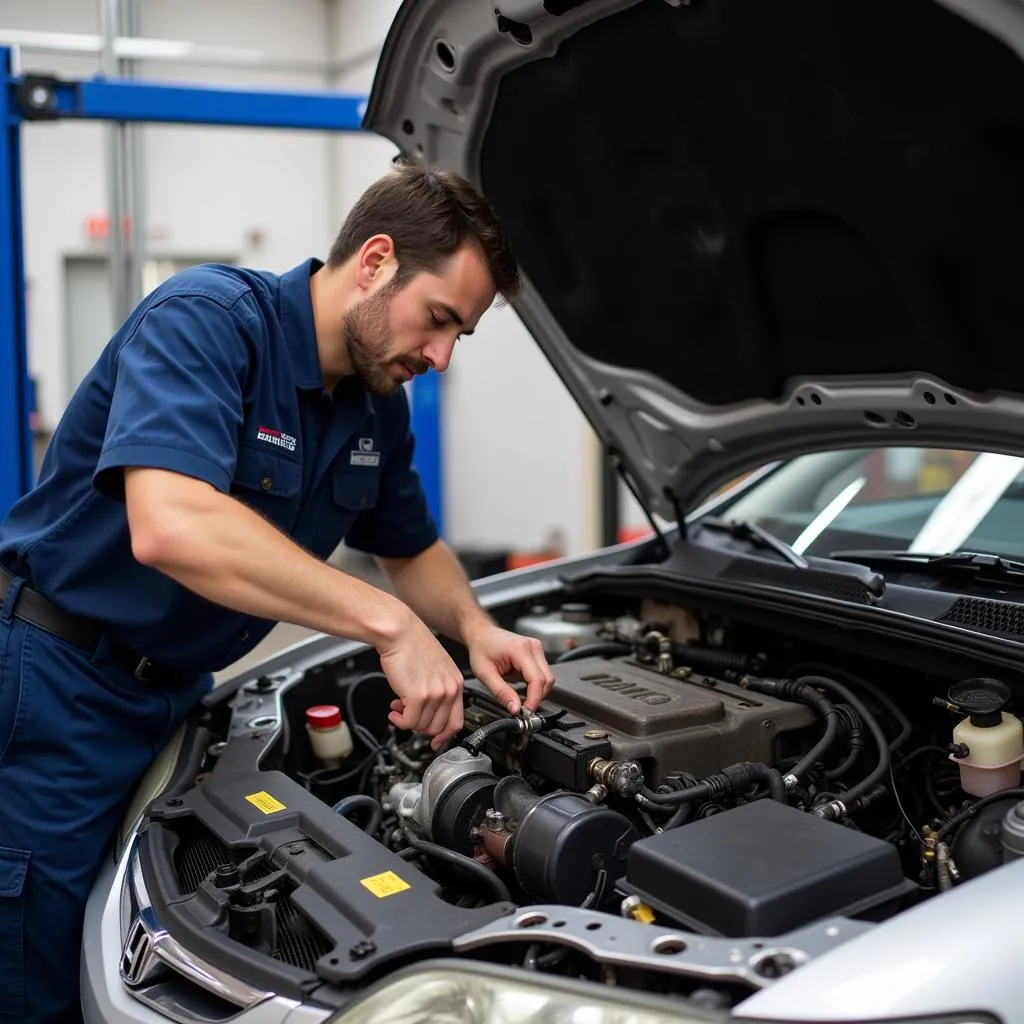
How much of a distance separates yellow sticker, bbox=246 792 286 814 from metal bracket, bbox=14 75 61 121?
2.94 meters

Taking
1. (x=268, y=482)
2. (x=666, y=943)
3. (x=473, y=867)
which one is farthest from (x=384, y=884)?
(x=268, y=482)

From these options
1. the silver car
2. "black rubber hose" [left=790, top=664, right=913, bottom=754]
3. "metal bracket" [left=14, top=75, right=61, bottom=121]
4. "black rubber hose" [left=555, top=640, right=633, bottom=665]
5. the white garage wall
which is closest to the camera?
the silver car

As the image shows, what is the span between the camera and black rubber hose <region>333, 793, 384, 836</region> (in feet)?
5.25

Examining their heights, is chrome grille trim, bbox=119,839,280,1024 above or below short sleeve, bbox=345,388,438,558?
below

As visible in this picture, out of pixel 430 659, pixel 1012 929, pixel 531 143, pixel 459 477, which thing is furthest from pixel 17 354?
pixel 459 477

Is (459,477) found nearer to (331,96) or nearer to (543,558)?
(543,558)

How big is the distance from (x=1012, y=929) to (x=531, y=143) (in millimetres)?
1429

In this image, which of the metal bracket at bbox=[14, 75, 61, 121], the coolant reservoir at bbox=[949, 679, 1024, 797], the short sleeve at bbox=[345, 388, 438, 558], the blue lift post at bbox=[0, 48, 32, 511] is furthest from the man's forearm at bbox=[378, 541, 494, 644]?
the metal bracket at bbox=[14, 75, 61, 121]

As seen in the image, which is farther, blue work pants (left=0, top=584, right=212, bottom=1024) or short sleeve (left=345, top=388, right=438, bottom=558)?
short sleeve (left=345, top=388, right=438, bottom=558)

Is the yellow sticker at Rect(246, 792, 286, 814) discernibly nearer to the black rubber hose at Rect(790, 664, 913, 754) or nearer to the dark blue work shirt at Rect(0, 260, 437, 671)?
the dark blue work shirt at Rect(0, 260, 437, 671)

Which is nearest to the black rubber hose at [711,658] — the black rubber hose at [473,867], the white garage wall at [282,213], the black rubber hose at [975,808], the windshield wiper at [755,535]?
the windshield wiper at [755,535]

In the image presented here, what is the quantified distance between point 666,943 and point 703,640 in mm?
1076

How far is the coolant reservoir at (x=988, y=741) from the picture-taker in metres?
1.41

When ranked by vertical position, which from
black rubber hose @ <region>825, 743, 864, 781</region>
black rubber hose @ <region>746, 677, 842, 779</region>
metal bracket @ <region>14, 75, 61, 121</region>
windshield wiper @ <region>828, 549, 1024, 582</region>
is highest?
metal bracket @ <region>14, 75, 61, 121</region>
